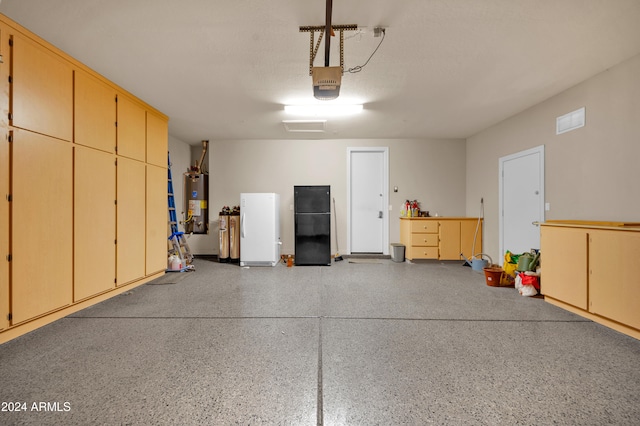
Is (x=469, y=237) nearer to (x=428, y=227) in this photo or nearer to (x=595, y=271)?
(x=428, y=227)

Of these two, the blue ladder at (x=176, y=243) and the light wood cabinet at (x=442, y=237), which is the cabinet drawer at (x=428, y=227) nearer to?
the light wood cabinet at (x=442, y=237)

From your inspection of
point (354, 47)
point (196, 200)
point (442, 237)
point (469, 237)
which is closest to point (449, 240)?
point (442, 237)

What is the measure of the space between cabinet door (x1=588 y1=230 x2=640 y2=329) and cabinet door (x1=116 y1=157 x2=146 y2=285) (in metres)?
5.20

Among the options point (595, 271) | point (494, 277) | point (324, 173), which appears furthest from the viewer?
point (324, 173)

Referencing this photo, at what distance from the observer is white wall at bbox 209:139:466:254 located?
609 centimetres

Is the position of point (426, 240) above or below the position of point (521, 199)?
below

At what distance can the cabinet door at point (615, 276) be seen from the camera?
2.28m

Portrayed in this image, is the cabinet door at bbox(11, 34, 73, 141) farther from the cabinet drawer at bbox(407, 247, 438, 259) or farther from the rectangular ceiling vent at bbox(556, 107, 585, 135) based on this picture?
the rectangular ceiling vent at bbox(556, 107, 585, 135)

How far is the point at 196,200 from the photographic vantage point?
6.17 metres

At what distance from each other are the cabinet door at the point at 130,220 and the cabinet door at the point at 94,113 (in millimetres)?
353

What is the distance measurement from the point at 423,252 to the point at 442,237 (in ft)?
1.60

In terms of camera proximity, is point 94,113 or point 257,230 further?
point 257,230

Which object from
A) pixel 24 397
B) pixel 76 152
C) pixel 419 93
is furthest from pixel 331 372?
pixel 419 93

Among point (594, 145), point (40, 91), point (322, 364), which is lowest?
point (322, 364)
